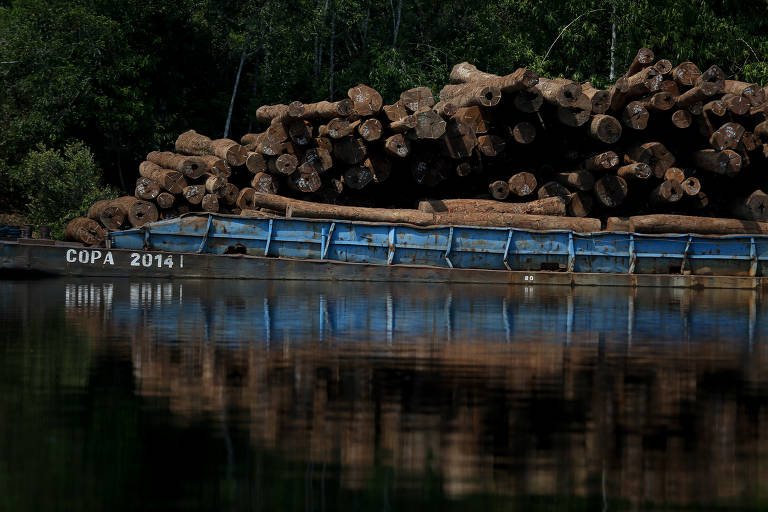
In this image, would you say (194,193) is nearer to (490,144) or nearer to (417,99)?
(417,99)

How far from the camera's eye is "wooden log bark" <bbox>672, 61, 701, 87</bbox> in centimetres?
2405

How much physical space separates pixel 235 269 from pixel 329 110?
414cm

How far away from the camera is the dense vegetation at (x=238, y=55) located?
3409cm

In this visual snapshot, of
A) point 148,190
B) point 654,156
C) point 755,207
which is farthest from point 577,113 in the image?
point 148,190

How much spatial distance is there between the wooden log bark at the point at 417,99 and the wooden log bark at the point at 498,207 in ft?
7.24

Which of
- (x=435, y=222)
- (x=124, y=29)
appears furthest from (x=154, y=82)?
(x=435, y=222)

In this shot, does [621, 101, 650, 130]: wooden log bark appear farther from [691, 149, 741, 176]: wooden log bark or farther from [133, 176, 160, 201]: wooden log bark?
[133, 176, 160, 201]: wooden log bark

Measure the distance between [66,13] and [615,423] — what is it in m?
30.0

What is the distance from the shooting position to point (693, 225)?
24828mm

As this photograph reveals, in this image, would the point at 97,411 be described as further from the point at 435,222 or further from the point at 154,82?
the point at 154,82

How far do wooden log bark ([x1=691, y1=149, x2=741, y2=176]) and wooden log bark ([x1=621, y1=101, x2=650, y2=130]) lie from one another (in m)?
1.84

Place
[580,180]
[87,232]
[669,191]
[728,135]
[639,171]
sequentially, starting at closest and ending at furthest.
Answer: [639,171] → [728,135] → [669,191] → [580,180] → [87,232]

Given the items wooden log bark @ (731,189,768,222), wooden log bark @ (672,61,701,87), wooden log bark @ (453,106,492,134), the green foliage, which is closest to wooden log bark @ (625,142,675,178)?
wooden log bark @ (672,61,701,87)

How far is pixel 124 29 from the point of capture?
35.9m
